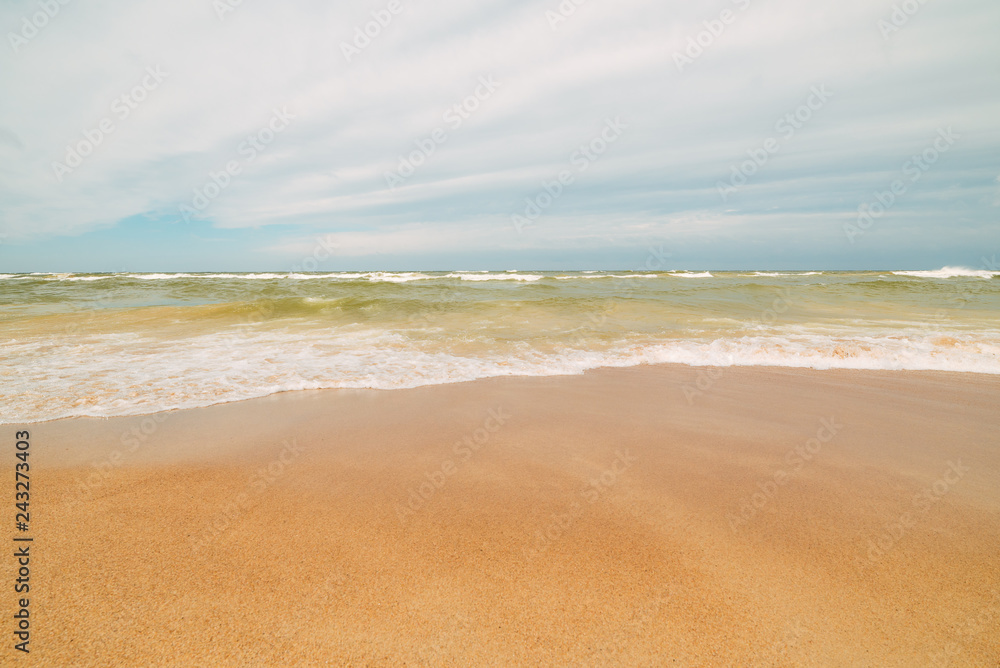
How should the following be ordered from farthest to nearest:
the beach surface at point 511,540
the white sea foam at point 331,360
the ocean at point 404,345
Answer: the ocean at point 404,345 < the white sea foam at point 331,360 < the beach surface at point 511,540

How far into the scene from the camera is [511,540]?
88.7 inches

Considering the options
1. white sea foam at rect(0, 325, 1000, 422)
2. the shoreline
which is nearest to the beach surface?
the shoreline

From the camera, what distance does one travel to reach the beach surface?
1.65m

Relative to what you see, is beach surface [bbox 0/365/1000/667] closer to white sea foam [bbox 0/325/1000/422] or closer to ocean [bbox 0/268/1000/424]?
white sea foam [bbox 0/325/1000/422]

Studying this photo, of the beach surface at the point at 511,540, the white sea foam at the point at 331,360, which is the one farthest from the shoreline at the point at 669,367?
the beach surface at the point at 511,540

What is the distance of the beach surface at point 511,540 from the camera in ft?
5.41

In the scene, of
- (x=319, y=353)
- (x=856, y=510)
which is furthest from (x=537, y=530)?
(x=319, y=353)

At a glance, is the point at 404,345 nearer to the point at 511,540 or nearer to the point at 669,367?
the point at 669,367

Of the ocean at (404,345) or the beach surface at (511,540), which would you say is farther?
the ocean at (404,345)

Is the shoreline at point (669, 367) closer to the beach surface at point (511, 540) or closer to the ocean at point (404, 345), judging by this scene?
the ocean at point (404, 345)

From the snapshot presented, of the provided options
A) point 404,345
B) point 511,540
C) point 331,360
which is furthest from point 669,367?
point 331,360

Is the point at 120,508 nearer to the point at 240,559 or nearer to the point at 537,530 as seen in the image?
the point at 240,559

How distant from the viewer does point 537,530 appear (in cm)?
234

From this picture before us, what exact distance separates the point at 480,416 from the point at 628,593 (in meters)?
2.42
